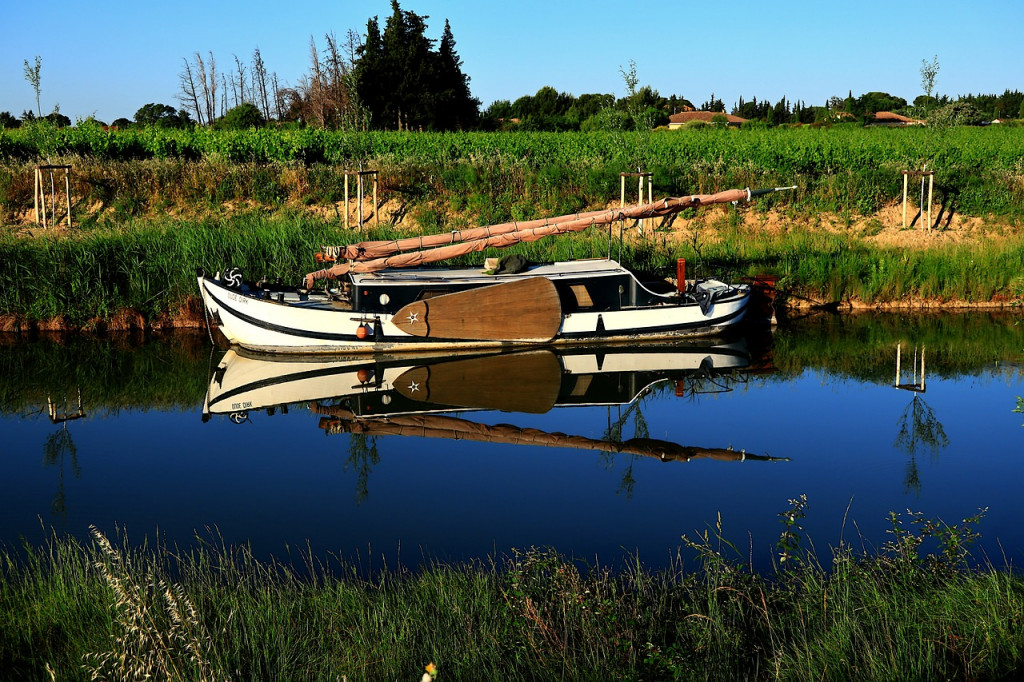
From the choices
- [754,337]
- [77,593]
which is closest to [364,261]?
[754,337]

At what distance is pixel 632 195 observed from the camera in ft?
108

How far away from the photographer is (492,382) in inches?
694

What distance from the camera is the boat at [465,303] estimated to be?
19391 millimetres

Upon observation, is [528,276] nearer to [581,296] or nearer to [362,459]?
[581,296]

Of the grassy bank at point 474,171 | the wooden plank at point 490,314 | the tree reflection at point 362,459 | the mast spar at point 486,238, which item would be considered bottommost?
the tree reflection at point 362,459

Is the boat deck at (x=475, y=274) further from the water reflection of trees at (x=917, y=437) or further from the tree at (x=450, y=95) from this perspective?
the tree at (x=450, y=95)

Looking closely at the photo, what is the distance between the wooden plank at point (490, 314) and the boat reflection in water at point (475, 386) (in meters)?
0.51

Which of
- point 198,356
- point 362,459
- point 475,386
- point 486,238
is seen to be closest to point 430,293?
point 486,238

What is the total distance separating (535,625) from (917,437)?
8.86 m

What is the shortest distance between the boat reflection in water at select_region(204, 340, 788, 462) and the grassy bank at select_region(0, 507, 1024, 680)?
554cm

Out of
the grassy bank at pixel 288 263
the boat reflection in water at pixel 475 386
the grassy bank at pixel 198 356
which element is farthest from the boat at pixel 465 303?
the grassy bank at pixel 288 263

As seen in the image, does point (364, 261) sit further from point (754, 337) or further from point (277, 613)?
point (277, 613)

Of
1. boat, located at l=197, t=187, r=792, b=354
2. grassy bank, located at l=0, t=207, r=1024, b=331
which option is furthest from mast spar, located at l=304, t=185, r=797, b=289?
grassy bank, located at l=0, t=207, r=1024, b=331

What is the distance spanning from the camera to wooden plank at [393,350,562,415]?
1627 centimetres
